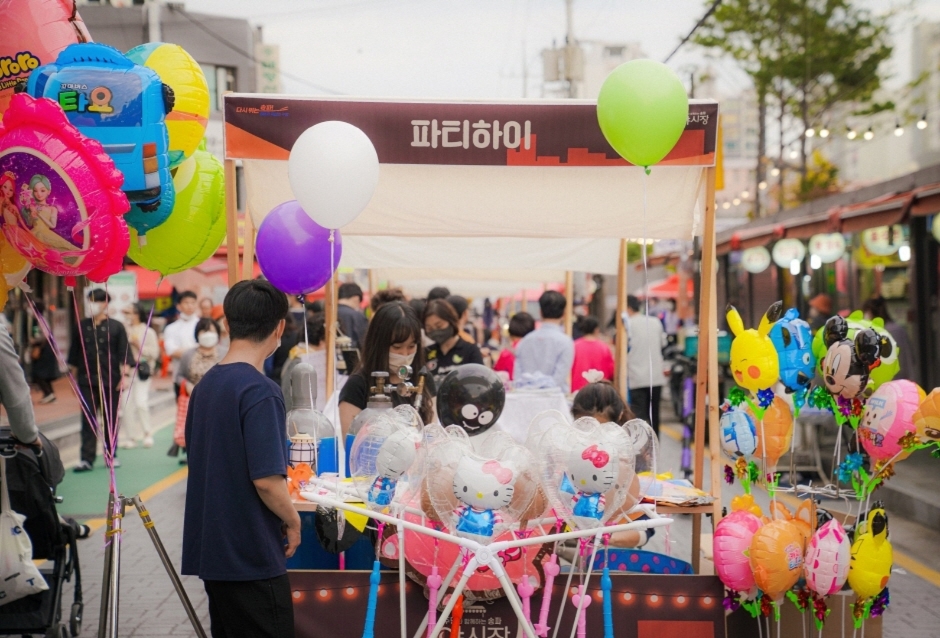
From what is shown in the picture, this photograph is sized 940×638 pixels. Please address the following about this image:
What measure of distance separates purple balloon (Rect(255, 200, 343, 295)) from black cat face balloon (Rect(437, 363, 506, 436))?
3.27 feet

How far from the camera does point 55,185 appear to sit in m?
3.75

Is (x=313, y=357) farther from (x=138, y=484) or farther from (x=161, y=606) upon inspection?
(x=138, y=484)

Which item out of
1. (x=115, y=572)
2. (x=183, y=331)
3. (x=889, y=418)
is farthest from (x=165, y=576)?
(x=183, y=331)

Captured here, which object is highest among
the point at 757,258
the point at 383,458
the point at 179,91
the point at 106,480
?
the point at 179,91

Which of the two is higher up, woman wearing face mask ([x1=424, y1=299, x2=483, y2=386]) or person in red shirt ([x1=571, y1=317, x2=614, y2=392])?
woman wearing face mask ([x1=424, y1=299, x2=483, y2=386])

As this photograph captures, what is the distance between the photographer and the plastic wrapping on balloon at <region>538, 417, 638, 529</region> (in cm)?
362

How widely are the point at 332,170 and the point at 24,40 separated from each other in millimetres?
1494

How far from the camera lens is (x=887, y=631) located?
5703 millimetres

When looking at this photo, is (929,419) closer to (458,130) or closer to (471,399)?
(471,399)

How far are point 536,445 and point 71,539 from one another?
9.64ft

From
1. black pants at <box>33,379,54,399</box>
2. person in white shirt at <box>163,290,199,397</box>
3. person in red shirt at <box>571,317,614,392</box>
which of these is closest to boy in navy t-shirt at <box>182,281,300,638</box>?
person in red shirt at <box>571,317,614,392</box>

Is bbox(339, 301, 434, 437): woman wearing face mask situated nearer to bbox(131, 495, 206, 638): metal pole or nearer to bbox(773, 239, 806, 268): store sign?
bbox(131, 495, 206, 638): metal pole

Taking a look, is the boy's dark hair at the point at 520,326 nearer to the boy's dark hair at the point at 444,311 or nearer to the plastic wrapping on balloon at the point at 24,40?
the boy's dark hair at the point at 444,311

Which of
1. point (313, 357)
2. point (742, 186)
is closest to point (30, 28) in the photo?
point (313, 357)
